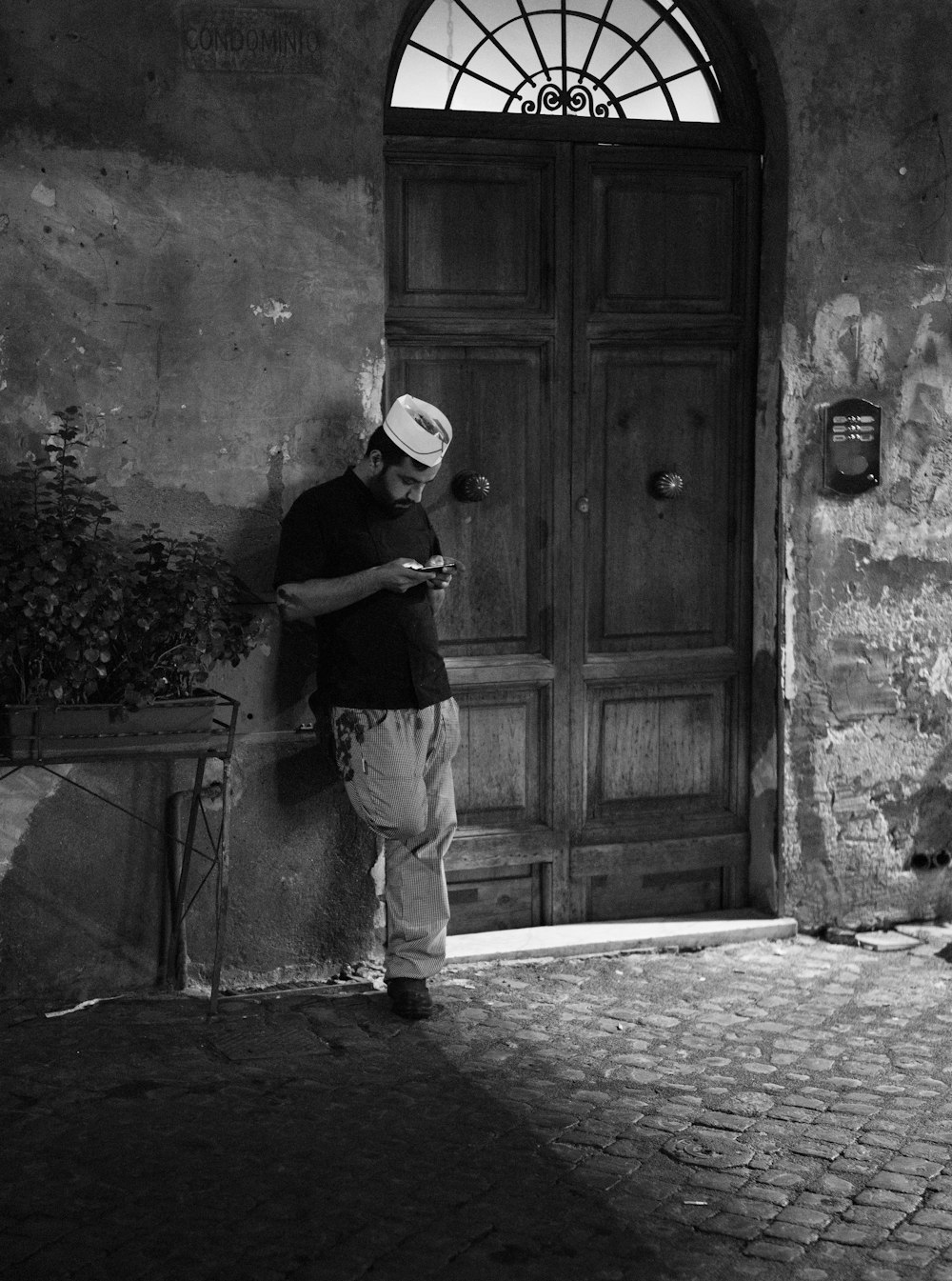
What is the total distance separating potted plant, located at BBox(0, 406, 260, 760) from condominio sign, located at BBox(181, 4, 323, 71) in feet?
4.37

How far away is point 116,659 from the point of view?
195 inches

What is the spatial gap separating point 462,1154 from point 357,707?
1.64 meters

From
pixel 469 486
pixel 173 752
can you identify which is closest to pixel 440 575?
pixel 469 486

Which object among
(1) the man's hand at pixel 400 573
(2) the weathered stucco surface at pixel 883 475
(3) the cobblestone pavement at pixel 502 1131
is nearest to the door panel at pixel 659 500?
(2) the weathered stucco surface at pixel 883 475

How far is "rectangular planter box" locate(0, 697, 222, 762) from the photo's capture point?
479 centimetres

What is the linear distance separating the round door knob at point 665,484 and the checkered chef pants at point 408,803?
4.26 feet

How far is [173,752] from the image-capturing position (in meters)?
5.00

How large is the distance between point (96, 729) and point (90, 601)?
42cm

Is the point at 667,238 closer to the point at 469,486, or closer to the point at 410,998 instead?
the point at 469,486

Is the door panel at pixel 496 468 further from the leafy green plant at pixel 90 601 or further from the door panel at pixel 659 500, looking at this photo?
the leafy green plant at pixel 90 601

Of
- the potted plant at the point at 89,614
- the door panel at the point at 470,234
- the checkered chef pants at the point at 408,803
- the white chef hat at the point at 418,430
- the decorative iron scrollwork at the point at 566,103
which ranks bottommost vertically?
the checkered chef pants at the point at 408,803

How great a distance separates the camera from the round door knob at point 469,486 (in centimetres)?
580

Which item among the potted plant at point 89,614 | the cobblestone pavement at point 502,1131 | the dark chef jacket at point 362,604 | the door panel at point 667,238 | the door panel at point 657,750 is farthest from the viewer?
the door panel at point 657,750

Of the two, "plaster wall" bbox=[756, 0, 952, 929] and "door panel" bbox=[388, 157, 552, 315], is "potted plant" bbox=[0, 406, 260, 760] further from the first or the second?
"plaster wall" bbox=[756, 0, 952, 929]
